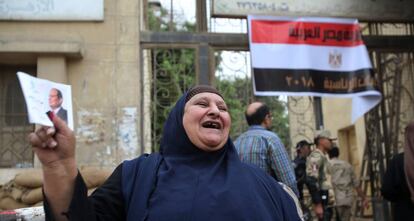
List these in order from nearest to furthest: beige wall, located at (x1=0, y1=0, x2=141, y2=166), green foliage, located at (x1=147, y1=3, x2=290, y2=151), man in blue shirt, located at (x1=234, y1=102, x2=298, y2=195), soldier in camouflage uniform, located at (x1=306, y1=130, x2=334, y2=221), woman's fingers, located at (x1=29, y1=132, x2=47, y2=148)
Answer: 1. woman's fingers, located at (x1=29, y1=132, x2=47, y2=148)
2. man in blue shirt, located at (x1=234, y1=102, x2=298, y2=195)
3. soldier in camouflage uniform, located at (x1=306, y1=130, x2=334, y2=221)
4. beige wall, located at (x1=0, y1=0, x2=141, y2=166)
5. green foliage, located at (x1=147, y1=3, x2=290, y2=151)

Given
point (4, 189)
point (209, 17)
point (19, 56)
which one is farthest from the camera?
point (209, 17)

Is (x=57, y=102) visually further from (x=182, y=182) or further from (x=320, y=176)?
(x=320, y=176)

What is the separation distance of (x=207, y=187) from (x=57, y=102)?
0.68 m

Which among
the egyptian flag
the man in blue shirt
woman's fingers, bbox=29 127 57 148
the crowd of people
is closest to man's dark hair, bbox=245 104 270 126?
the man in blue shirt

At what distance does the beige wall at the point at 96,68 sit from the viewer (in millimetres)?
5383

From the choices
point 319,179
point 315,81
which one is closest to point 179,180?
point 319,179

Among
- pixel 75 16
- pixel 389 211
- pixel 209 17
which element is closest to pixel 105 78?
pixel 75 16

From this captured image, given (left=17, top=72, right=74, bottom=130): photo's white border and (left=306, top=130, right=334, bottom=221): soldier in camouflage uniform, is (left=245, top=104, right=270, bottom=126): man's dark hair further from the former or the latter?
(left=17, top=72, right=74, bottom=130): photo's white border

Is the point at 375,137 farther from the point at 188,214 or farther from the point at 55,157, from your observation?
the point at 55,157

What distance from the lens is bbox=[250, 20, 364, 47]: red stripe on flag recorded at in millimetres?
5855

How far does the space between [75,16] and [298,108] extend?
9.66 feet

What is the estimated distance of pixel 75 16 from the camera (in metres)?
5.53

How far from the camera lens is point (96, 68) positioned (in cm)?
557

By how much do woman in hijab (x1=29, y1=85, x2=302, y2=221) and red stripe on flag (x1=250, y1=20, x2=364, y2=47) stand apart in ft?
12.6
